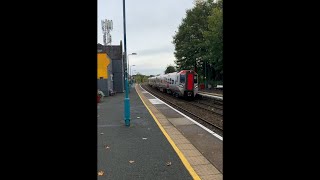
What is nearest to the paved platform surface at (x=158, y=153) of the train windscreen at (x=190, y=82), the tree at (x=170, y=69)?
the train windscreen at (x=190, y=82)

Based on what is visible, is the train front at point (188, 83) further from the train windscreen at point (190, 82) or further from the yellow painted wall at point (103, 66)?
the yellow painted wall at point (103, 66)

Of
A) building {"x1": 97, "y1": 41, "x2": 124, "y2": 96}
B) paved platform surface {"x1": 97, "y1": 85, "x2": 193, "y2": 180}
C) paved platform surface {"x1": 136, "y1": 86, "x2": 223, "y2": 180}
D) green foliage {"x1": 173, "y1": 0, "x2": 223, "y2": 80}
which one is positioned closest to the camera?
paved platform surface {"x1": 97, "y1": 85, "x2": 193, "y2": 180}

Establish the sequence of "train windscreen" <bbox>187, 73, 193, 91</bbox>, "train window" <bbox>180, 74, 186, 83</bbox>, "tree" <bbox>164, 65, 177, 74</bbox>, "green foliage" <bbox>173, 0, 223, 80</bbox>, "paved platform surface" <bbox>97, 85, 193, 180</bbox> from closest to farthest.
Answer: "paved platform surface" <bbox>97, 85, 193, 180</bbox> < "train windscreen" <bbox>187, 73, 193, 91</bbox> < "train window" <bbox>180, 74, 186, 83</bbox> < "green foliage" <bbox>173, 0, 223, 80</bbox> < "tree" <bbox>164, 65, 177, 74</bbox>

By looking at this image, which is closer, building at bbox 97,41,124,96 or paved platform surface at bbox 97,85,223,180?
paved platform surface at bbox 97,85,223,180

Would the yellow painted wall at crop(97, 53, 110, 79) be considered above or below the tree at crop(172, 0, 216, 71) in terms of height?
below

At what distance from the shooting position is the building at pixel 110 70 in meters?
31.5

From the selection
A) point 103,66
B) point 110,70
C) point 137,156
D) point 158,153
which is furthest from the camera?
point 110,70

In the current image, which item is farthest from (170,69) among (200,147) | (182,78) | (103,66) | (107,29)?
(200,147)

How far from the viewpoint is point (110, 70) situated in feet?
129

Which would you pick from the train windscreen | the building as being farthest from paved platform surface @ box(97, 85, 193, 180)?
the building

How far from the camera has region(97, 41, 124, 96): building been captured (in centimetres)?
3145

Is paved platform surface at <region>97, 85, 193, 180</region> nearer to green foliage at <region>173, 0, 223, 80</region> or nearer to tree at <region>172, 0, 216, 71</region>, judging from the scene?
green foliage at <region>173, 0, 223, 80</region>

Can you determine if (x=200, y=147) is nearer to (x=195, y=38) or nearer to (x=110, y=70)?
(x=110, y=70)

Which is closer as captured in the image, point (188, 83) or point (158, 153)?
point (158, 153)
